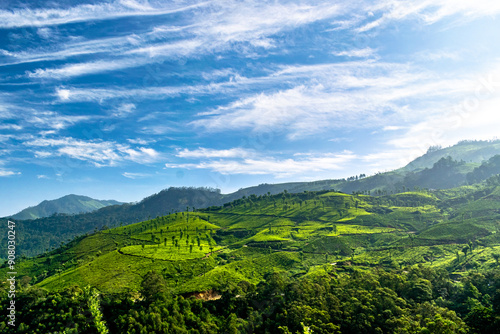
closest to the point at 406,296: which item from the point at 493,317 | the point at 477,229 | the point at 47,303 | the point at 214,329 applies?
the point at 493,317

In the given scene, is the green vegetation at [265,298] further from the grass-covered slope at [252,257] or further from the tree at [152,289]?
the grass-covered slope at [252,257]

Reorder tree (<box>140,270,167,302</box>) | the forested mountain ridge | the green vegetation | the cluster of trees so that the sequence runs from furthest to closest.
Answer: tree (<box>140,270,167,302</box>) → the forested mountain ridge → the green vegetation → the cluster of trees

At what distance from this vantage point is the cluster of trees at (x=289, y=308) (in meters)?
65.6

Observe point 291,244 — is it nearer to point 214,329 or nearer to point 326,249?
point 326,249

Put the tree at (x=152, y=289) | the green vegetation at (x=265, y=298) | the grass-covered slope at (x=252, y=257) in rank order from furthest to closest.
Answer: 1. the grass-covered slope at (x=252, y=257)
2. the tree at (x=152, y=289)
3. the green vegetation at (x=265, y=298)

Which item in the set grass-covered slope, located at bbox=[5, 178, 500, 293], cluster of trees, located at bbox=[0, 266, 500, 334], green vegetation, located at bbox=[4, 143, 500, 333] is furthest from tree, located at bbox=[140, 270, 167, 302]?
grass-covered slope, located at bbox=[5, 178, 500, 293]

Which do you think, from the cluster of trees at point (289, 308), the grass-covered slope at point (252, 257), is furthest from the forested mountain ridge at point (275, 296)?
the grass-covered slope at point (252, 257)

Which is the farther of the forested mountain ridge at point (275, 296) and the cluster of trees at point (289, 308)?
the forested mountain ridge at point (275, 296)

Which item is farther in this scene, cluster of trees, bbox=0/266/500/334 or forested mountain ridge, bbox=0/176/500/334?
forested mountain ridge, bbox=0/176/500/334

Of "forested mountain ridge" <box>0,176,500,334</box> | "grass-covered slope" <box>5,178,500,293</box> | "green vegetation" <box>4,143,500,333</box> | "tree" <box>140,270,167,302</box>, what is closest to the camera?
"green vegetation" <box>4,143,500,333</box>

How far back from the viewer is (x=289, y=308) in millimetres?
78375

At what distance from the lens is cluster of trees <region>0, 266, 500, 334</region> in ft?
215

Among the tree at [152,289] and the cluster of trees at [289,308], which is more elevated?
the tree at [152,289]

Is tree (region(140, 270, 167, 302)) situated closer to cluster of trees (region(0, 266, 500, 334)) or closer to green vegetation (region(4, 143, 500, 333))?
cluster of trees (region(0, 266, 500, 334))
